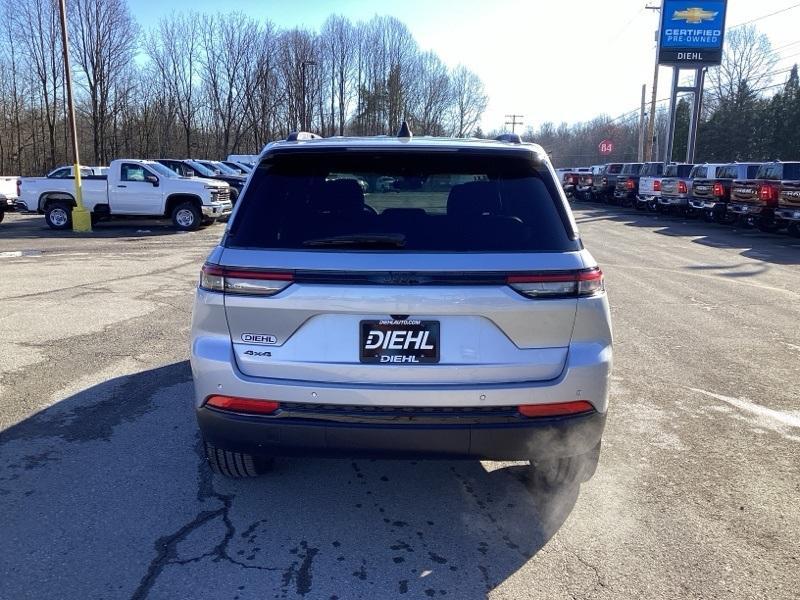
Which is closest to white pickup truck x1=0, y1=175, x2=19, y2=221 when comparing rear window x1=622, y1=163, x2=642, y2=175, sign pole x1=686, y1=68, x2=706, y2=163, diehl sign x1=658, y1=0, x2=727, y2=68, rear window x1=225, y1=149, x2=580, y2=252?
rear window x1=225, y1=149, x2=580, y2=252

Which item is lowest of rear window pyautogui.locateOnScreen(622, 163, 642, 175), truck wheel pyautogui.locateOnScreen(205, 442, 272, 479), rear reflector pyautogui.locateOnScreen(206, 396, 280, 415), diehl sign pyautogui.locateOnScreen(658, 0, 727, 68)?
truck wheel pyautogui.locateOnScreen(205, 442, 272, 479)

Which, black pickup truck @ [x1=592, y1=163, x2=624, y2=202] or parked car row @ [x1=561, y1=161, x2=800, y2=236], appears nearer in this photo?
parked car row @ [x1=561, y1=161, x2=800, y2=236]

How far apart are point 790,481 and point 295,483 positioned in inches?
116

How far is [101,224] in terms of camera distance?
21.6m

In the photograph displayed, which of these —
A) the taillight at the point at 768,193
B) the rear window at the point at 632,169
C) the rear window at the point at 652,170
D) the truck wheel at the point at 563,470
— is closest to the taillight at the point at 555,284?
the truck wheel at the point at 563,470

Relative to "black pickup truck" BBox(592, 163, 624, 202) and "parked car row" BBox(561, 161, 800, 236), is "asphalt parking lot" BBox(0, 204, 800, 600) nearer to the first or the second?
"parked car row" BBox(561, 161, 800, 236)

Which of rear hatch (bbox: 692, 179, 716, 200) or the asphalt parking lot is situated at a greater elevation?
rear hatch (bbox: 692, 179, 716, 200)

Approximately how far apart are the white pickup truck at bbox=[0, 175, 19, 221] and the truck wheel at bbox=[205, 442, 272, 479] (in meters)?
19.5

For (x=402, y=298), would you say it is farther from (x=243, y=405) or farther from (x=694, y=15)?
→ (x=694, y=15)

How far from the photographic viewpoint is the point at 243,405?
293 centimetres

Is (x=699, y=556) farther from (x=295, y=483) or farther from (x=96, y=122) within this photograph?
(x=96, y=122)

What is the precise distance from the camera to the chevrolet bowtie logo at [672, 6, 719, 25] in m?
34.8

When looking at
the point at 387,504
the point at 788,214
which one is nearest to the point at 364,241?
the point at 387,504

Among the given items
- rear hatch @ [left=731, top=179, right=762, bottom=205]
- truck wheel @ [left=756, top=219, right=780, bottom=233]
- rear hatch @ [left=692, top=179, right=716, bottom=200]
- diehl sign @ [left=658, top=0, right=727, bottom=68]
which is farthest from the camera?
diehl sign @ [left=658, top=0, right=727, bottom=68]
